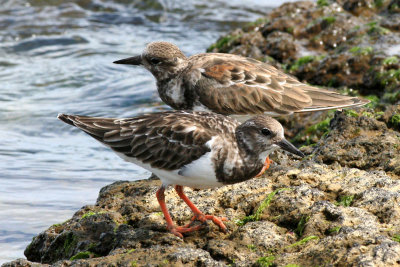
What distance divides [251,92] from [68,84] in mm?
5584

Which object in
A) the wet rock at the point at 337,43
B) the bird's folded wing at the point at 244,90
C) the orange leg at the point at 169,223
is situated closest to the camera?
the orange leg at the point at 169,223


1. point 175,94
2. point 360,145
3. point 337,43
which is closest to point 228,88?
point 175,94

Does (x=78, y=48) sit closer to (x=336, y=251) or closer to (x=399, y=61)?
(x=399, y=61)

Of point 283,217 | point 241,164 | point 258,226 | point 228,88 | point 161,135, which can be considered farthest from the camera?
point 228,88

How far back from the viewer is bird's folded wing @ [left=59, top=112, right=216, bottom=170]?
4383mm

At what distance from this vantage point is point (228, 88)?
5.94 metres

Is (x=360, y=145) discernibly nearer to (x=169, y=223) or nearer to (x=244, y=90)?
(x=244, y=90)

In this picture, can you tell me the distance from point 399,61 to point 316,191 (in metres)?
3.80

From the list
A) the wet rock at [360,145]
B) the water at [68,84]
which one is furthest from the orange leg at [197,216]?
the water at [68,84]

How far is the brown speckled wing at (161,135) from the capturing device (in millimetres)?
4387

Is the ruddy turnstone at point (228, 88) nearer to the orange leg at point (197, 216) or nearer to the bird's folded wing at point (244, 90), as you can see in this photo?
the bird's folded wing at point (244, 90)

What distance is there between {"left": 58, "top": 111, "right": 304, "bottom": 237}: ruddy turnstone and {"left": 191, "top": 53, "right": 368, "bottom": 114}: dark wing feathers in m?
1.18

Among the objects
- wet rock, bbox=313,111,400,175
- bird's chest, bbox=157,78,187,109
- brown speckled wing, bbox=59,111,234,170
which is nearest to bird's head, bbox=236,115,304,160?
brown speckled wing, bbox=59,111,234,170

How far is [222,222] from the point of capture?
14.0 feet
